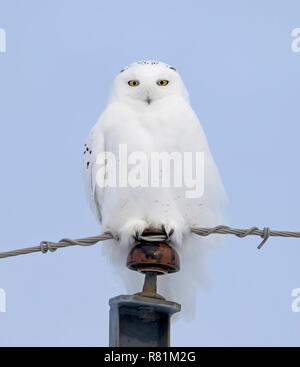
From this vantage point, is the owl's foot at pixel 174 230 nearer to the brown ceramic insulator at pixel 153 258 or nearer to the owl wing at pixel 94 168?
the brown ceramic insulator at pixel 153 258

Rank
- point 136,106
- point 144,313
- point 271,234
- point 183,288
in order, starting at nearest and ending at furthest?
point 144,313
point 271,234
point 183,288
point 136,106

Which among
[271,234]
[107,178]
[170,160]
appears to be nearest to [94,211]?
[107,178]

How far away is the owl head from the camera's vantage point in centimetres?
599

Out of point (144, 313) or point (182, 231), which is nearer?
point (144, 313)

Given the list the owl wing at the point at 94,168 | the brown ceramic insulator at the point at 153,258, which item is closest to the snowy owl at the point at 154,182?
the owl wing at the point at 94,168

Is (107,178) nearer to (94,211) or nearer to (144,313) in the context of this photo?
(94,211)

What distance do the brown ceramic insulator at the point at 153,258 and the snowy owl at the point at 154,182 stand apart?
426 mm

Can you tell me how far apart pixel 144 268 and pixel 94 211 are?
1600mm

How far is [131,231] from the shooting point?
5090 mm

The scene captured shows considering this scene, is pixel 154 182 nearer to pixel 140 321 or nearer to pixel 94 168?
pixel 94 168

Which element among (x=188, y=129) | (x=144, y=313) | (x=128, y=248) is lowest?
(x=144, y=313)

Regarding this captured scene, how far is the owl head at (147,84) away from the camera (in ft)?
19.6
